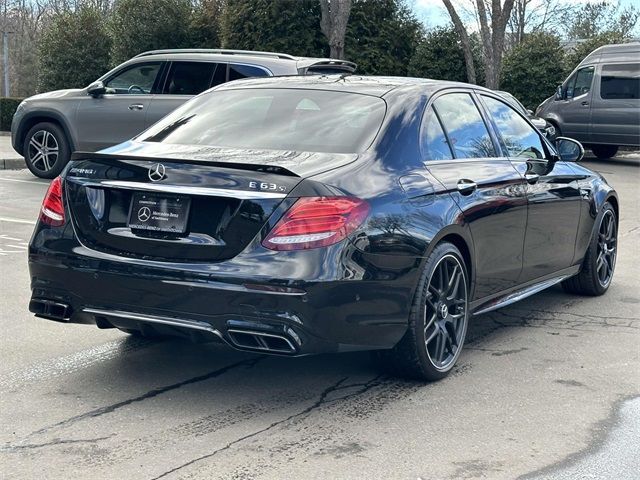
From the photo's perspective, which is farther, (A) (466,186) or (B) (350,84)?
(B) (350,84)

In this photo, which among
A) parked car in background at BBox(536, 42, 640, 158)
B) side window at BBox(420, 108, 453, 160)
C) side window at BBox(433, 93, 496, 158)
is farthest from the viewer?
parked car in background at BBox(536, 42, 640, 158)

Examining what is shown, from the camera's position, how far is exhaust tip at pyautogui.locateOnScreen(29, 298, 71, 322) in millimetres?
4938

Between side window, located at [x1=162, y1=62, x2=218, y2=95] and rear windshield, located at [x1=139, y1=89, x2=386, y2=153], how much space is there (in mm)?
7340

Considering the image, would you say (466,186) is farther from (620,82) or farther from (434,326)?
(620,82)

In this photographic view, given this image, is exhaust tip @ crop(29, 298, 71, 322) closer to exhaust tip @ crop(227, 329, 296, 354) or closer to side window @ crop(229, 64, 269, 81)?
exhaust tip @ crop(227, 329, 296, 354)

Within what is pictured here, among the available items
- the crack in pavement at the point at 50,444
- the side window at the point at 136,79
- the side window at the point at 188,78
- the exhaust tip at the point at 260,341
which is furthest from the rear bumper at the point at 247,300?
the side window at the point at 136,79

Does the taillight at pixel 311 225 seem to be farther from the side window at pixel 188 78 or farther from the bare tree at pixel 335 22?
the bare tree at pixel 335 22

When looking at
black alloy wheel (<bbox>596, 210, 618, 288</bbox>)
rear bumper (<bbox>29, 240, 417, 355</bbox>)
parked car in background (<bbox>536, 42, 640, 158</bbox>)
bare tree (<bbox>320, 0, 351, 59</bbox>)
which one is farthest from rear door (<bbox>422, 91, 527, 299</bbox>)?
bare tree (<bbox>320, 0, 351, 59</bbox>)

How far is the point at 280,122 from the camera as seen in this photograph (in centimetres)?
551

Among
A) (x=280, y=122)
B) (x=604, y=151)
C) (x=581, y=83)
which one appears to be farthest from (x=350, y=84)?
(x=604, y=151)

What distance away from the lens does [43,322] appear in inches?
252

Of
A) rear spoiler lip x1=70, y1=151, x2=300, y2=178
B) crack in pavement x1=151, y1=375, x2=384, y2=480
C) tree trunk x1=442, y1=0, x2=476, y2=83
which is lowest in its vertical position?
crack in pavement x1=151, y1=375, x2=384, y2=480

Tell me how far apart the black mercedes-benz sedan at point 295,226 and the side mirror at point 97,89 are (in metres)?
8.03

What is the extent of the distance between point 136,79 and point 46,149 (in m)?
1.86
